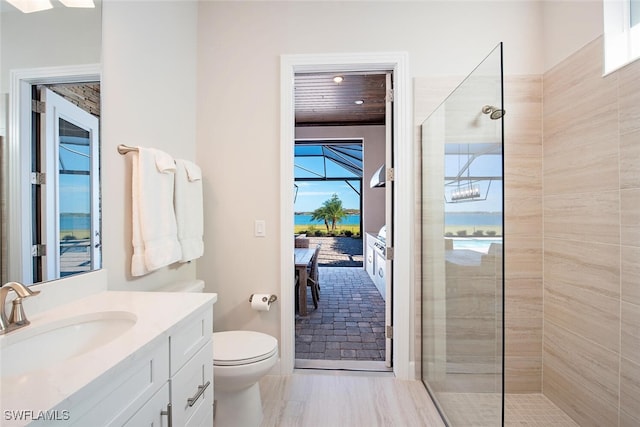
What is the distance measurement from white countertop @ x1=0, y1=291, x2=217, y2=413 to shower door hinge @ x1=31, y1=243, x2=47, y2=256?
206mm

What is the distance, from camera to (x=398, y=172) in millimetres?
1943

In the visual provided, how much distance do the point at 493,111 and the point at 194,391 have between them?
5.22 feet

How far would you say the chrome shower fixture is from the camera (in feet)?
3.65

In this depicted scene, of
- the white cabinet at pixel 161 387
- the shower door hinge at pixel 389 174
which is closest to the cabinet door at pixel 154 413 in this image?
the white cabinet at pixel 161 387

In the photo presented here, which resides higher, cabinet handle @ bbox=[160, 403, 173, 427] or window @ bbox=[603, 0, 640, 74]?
window @ bbox=[603, 0, 640, 74]

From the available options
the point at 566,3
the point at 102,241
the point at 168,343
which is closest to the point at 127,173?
the point at 102,241

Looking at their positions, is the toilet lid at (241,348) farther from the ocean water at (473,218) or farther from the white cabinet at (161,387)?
the ocean water at (473,218)

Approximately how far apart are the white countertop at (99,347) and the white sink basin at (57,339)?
0.04ft

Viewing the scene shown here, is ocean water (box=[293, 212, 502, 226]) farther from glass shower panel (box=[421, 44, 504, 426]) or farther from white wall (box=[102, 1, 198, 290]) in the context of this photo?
white wall (box=[102, 1, 198, 290])

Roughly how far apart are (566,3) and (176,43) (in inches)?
95.8

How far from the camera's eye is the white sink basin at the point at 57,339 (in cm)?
77

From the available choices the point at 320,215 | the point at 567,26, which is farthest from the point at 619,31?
the point at 320,215

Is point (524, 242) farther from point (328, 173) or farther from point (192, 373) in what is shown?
point (328, 173)

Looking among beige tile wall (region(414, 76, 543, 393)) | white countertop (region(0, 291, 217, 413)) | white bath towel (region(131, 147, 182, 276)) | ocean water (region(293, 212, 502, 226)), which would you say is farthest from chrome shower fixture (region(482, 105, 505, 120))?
white bath towel (region(131, 147, 182, 276))
